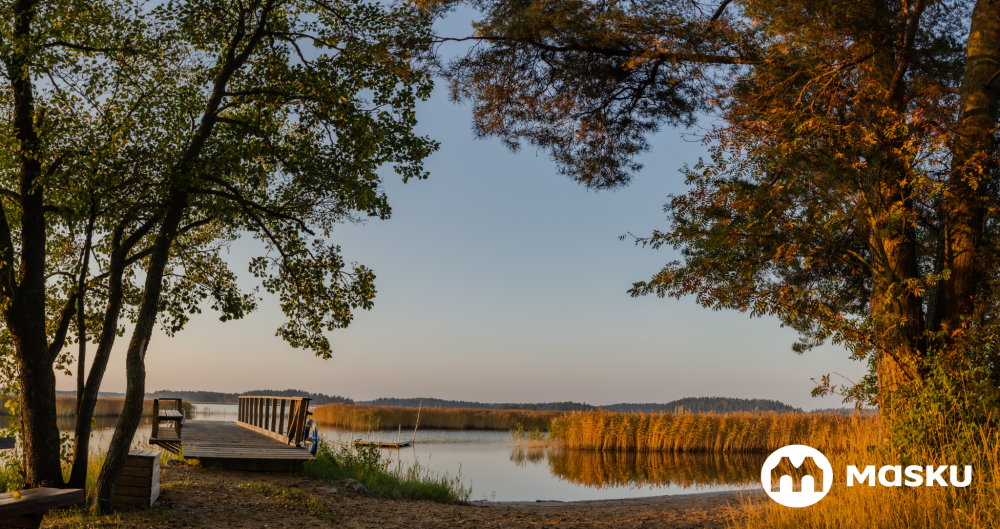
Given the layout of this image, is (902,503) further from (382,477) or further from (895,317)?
(382,477)

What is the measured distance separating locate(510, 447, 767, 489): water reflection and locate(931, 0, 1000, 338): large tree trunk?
291 inches

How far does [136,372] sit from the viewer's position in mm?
7531

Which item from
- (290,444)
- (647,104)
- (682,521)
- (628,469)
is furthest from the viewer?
(628,469)

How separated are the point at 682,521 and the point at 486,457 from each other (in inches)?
538

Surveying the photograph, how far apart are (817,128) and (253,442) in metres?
10.7

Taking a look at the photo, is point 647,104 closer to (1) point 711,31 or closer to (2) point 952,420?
(1) point 711,31

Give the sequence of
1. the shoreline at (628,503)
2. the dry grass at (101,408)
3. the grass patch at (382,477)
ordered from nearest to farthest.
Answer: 1. the shoreline at (628,503)
2. the grass patch at (382,477)
3. the dry grass at (101,408)

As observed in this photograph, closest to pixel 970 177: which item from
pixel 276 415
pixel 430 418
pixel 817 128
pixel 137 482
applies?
pixel 817 128

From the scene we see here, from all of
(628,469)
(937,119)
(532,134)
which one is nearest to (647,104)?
(532,134)

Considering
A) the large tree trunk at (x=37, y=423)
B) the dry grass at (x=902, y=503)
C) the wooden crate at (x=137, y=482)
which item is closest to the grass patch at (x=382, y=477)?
the wooden crate at (x=137, y=482)

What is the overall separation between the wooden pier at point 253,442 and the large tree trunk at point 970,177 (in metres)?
9.09

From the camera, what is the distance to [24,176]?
7.39 meters

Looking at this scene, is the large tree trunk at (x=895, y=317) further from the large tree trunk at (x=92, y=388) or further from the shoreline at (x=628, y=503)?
the large tree trunk at (x=92, y=388)

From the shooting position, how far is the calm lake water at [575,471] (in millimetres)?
13906
